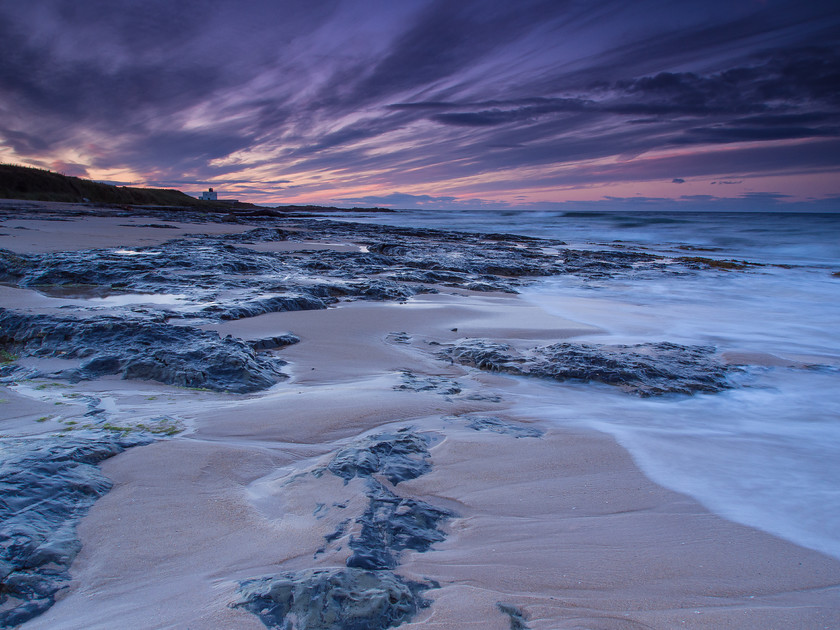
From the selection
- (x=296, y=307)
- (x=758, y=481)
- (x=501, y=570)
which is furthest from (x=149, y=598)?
(x=296, y=307)

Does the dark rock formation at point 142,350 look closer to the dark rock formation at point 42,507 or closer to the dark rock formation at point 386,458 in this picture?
the dark rock formation at point 42,507

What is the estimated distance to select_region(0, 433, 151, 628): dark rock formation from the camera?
1.12 meters

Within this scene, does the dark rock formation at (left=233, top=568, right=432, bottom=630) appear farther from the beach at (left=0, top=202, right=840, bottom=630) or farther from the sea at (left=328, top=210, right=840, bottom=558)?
the sea at (left=328, top=210, right=840, bottom=558)

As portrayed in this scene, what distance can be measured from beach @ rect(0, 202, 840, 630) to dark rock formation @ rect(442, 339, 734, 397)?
22 mm

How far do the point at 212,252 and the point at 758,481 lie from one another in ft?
28.3

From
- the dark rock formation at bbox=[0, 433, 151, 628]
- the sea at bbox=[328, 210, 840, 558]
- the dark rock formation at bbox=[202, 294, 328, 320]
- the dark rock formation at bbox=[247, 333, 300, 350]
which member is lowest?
the sea at bbox=[328, 210, 840, 558]

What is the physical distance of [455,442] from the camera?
219 cm

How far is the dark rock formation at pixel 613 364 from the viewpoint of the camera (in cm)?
333

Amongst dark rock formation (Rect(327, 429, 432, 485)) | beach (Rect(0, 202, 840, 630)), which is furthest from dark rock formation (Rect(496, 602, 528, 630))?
dark rock formation (Rect(327, 429, 432, 485))

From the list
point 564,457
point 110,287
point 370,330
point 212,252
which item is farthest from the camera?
point 212,252

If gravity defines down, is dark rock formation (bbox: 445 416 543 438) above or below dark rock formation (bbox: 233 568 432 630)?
below

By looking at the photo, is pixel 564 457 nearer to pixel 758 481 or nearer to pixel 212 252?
pixel 758 481

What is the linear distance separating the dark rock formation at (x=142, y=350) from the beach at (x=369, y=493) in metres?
0.02

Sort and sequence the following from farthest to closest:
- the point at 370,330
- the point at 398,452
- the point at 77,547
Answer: the point at 370,330 → the point at 398,452 → the point at 77,547
